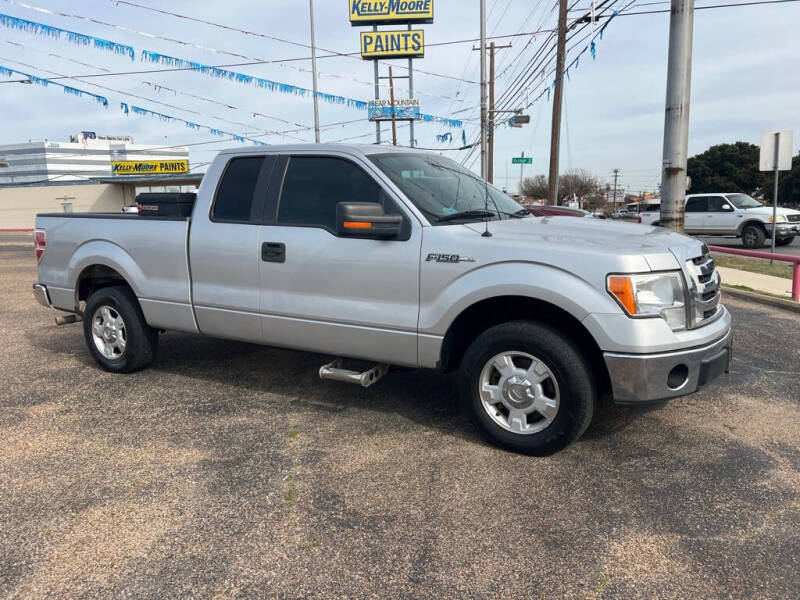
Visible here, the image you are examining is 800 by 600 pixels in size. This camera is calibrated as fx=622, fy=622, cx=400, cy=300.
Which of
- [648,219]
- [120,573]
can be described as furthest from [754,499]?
[648,219]

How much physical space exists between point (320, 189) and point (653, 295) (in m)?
2.34

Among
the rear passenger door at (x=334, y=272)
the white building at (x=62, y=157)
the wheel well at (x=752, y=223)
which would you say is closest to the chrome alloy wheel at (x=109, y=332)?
the rear passenger door at (x=334, y=272)

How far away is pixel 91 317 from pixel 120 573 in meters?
3.46

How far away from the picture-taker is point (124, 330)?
5383mm

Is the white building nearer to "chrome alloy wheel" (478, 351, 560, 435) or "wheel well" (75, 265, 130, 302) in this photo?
"wheel well" (75, 265, 130, 302)

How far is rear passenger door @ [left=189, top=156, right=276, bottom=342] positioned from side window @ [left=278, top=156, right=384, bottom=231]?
22 cm

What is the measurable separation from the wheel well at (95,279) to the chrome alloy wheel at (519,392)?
3469 mm

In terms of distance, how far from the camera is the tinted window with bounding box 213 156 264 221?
4.71 metres

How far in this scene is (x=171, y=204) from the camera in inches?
215

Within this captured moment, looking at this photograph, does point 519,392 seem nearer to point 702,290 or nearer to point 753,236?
point 702,290

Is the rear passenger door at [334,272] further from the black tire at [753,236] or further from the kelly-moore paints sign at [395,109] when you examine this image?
the kelly-moore paints sign at [395,109]

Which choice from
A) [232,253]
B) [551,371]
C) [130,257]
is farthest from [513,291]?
[130,257]

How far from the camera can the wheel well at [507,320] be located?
12.1 ft

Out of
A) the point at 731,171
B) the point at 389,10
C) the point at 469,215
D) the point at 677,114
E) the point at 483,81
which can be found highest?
the point at 389,10
